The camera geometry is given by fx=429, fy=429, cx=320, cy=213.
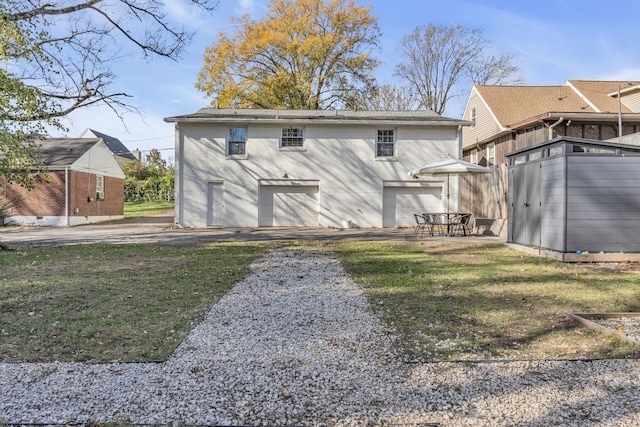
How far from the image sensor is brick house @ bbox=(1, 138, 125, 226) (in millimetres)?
21203

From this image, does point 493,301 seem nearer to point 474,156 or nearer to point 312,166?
point 312,166

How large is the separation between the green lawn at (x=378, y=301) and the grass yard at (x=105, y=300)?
2 cm

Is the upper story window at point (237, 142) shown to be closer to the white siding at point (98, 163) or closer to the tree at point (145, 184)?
the white siding at point (98, 163)

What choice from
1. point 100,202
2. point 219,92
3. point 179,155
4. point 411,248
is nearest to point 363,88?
point 219,92

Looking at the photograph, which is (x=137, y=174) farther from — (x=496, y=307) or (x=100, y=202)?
(x=496, y=307)

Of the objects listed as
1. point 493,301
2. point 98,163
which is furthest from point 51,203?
point 493,301

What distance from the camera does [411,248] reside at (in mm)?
11750

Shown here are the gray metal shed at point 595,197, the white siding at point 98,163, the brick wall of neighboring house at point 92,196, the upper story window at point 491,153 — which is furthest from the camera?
the upper story window at point 491,153

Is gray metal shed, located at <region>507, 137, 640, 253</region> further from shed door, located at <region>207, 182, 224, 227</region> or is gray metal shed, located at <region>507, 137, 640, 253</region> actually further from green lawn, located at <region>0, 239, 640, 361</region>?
shed door, located at <region>207, 182, 224, 227</region>

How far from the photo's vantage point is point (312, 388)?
10.2 ft

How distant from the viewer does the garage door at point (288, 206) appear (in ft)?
61.2

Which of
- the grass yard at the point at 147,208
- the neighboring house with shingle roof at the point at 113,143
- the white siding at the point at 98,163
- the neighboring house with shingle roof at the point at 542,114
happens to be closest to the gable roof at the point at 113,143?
the neighboring house with shingle roof at the point at 113,143

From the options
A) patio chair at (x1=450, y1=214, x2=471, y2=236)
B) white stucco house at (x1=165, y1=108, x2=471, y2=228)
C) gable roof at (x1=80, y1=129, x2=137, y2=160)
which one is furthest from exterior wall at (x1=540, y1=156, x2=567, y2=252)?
gable roof at (x1=80, y1=129, x2=137, y2=160)

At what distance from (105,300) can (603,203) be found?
971cm
